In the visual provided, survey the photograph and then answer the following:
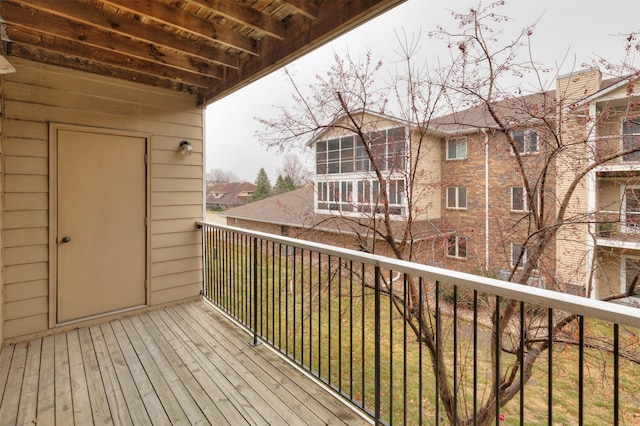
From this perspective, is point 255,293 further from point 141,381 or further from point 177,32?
point 177,32

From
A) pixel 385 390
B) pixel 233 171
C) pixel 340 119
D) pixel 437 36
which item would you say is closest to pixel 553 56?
pixel 437 36

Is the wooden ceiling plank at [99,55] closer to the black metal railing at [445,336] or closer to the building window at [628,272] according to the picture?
the black metal railing at [445,336]

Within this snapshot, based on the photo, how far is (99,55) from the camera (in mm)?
3027

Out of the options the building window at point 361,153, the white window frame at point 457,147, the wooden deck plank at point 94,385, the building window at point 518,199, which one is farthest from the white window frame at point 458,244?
the wooden deck plank at point 94,385

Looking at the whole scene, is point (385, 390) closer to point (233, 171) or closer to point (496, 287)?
point (496, 287)

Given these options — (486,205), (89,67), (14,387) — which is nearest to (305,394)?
(14,387)

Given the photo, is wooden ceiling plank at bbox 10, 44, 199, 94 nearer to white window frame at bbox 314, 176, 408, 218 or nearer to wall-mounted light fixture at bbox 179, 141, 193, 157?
wall-mounted light fixture at bbox 179, 141, 193, 157

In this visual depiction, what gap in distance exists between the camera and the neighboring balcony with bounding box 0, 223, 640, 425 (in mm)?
1519

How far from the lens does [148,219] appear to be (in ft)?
12.0

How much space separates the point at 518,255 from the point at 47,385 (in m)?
3.95

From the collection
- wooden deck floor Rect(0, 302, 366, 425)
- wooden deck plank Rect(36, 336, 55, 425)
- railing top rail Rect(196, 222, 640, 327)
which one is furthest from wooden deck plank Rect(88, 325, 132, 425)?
railing top rail Rect(196, 222, 640, 327)

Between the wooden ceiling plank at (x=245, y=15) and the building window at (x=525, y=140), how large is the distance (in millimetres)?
2220

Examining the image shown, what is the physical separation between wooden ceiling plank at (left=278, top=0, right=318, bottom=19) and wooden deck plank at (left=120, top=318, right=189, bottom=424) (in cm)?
282

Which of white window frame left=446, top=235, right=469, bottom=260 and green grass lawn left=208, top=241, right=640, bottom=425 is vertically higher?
white window frame left=446, top=235, right=469, bottom=260
